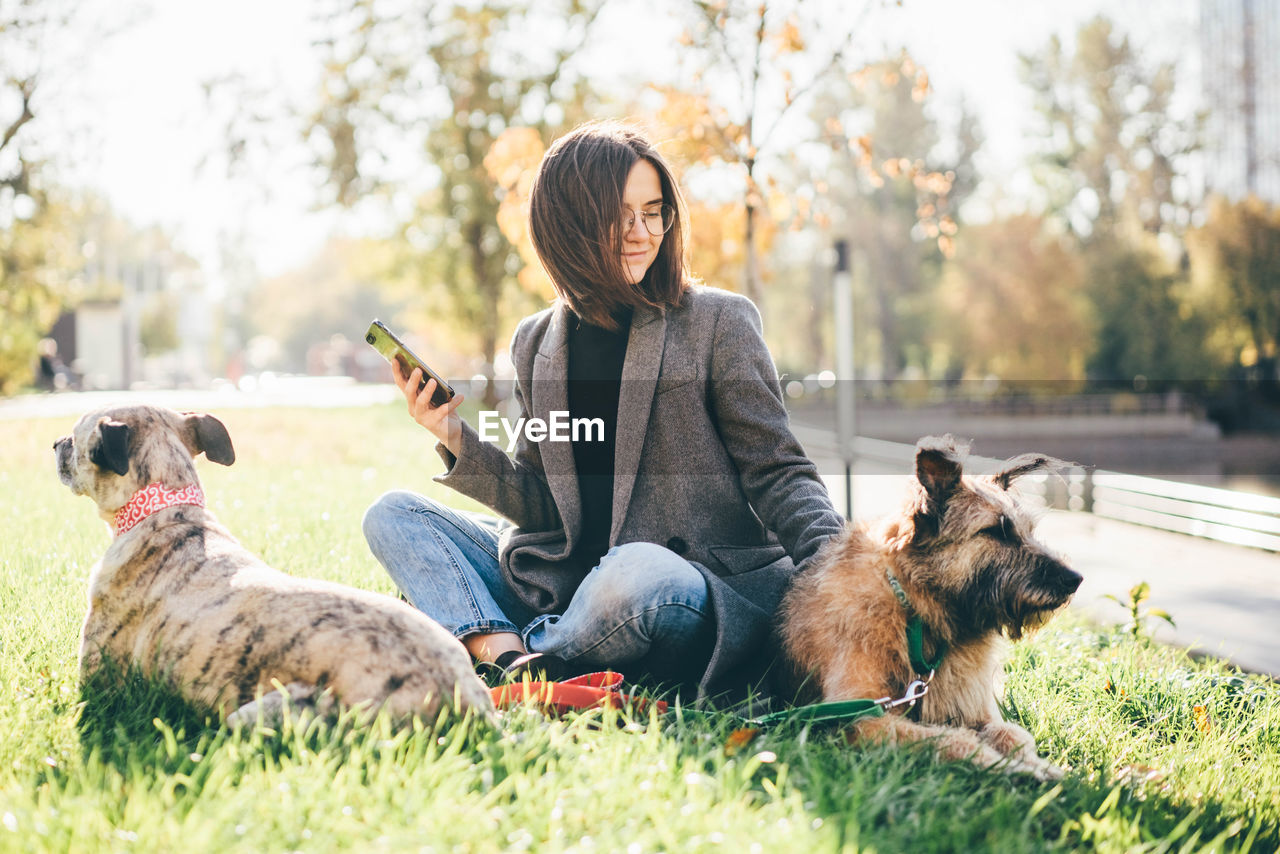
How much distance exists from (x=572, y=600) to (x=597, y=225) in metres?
1.42

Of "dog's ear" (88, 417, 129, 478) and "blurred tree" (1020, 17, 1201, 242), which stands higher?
"blurred tree" (1020, 17, 1201, 242)

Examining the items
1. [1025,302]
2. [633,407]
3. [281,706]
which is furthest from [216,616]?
[1025,302]

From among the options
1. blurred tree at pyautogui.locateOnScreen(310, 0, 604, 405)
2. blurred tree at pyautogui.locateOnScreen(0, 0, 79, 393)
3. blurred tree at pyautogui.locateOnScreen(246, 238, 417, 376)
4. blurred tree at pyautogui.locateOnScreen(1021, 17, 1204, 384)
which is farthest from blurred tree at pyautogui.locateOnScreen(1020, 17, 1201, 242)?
blurred tree at pyautogui.locateOnScreen(246, 238, 417, 376)

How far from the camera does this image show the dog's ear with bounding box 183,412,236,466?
11.4 ft

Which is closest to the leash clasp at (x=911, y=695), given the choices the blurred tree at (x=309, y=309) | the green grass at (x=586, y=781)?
the green grass at (x=586, y=781)

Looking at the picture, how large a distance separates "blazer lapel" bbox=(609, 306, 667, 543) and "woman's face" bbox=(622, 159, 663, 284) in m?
0.26

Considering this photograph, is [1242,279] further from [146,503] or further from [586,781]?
[146,503]

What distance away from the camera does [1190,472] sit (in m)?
26.3

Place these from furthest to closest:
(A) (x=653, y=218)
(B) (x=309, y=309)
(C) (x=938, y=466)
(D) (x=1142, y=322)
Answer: (B) (x=309, y=309), (D) (x=1142, y=322), (A) (x=653, y=218), (C) (x=938, y=466)

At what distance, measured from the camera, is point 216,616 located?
2.89 metres

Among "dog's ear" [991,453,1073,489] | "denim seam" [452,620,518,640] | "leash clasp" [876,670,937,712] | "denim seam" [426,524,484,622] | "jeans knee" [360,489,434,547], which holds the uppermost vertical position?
"dog's ear" [991,453,1073,489]

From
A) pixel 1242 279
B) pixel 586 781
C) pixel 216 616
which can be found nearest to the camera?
pixel 586 781

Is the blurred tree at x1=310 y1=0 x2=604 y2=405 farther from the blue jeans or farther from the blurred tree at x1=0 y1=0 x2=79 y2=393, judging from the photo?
the blue jeans

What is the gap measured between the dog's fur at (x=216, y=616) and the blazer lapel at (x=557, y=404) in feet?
3.61
